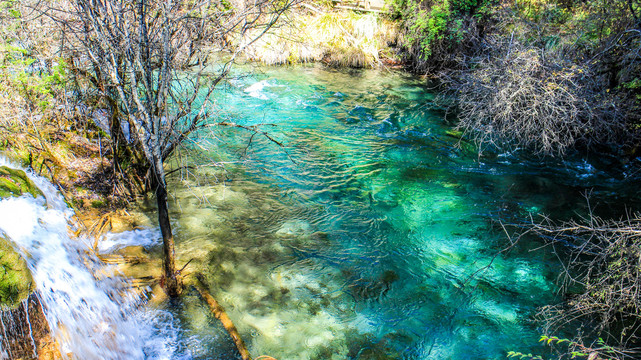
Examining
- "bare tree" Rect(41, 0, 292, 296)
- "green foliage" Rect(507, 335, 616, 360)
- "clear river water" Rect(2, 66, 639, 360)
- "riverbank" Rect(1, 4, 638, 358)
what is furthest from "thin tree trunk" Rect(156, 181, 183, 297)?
Result: "green foliage" Rect(507, 335, 616, 360)

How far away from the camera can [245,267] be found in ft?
16.3

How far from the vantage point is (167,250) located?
13.4ft

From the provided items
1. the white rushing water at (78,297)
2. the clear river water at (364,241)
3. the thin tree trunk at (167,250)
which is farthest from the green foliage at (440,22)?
the white rushing water at (78,297)

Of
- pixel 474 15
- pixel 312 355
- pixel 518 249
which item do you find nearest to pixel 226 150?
pixel 312 355

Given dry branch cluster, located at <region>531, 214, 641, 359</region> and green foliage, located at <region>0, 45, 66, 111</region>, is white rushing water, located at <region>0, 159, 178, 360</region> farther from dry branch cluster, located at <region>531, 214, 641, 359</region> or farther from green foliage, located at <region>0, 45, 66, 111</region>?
dry branch cluster, located at <region>531, 214, 641, 359</region>

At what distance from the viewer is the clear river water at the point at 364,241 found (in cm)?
409

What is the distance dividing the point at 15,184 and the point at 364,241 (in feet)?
14.7

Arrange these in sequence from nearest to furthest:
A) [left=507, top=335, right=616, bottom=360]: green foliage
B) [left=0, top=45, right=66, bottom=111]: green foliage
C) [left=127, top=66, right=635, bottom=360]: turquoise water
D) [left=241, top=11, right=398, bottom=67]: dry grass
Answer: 1. [left=507, top=335, right=616, bottom=360]: green foliage
2. [left=127, top=66, right=635, bottom=360]: turquoise water
3. [left=0, top=45, right=66, bottom=111]: green foliage
4. [left=241, top=11, right=398, bottom=67]: dry grass

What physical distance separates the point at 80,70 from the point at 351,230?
4.51 meters

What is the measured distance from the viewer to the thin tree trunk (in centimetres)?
400

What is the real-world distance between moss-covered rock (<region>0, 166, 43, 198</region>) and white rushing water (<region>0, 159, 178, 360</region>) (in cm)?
8

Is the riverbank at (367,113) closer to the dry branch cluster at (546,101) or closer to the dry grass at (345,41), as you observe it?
the dry branch cluster at (546,101)

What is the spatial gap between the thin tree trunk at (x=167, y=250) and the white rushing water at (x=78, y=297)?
301mm

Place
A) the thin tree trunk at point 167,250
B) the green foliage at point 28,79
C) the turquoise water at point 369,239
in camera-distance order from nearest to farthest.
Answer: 1. the thin tree trunk at point 167,250
2. the turquoise water at point 369,239
3. the green foliage at point 28,79
